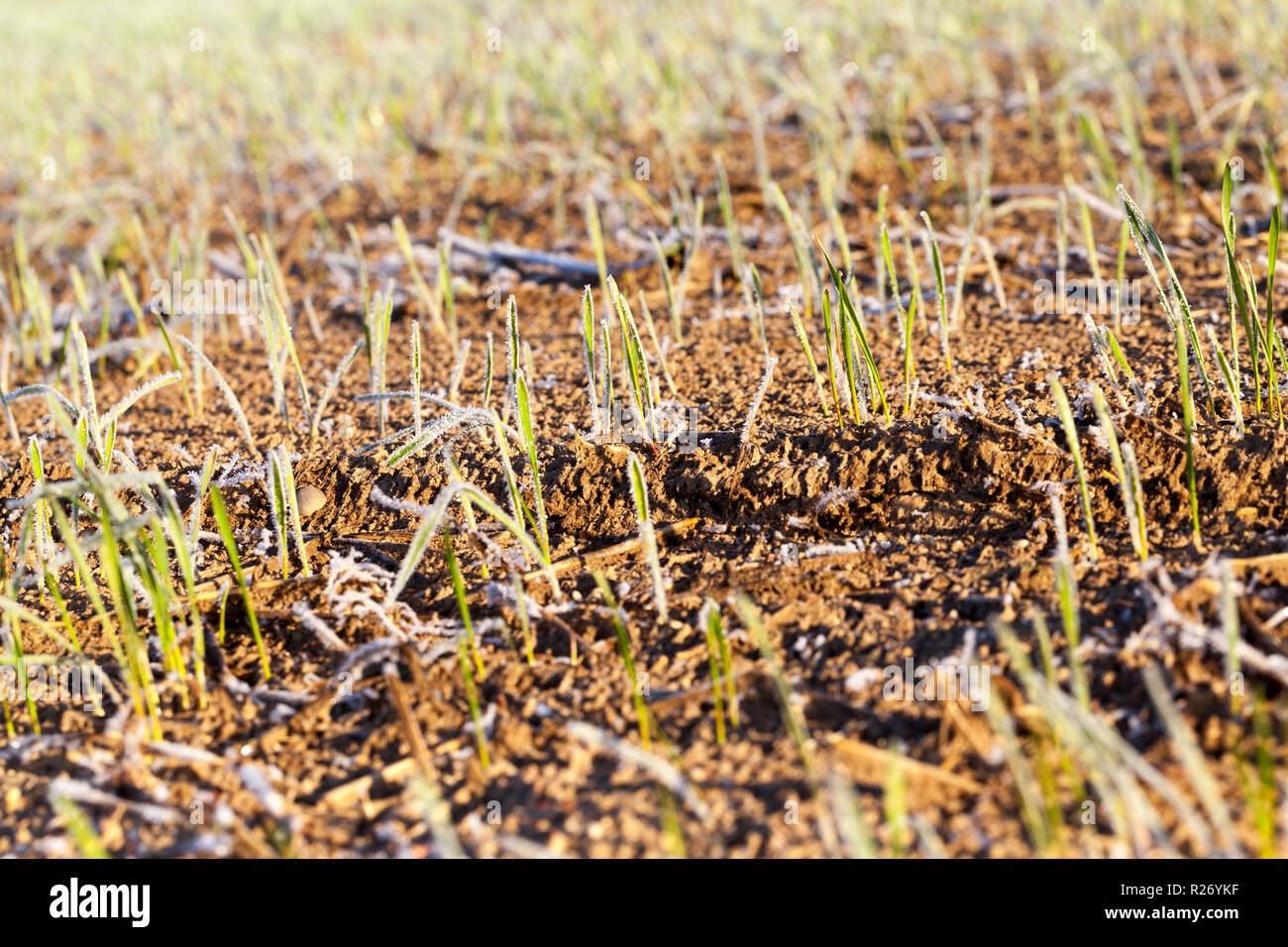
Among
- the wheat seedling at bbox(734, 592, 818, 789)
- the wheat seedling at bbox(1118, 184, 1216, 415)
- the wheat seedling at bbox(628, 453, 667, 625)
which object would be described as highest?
the wheat seedling at bbox(1118, 184, 1216, 415)

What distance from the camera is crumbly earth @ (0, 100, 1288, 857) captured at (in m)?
1.12

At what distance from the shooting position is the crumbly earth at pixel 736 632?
1123mm

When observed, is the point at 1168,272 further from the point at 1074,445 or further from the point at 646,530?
the point at 646,530

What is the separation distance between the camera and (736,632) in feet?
4.54

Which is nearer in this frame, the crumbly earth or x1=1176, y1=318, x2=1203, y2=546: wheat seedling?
the crumbly earth

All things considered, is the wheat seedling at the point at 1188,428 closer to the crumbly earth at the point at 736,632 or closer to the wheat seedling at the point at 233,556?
the crumbly earth at the point at 736,632

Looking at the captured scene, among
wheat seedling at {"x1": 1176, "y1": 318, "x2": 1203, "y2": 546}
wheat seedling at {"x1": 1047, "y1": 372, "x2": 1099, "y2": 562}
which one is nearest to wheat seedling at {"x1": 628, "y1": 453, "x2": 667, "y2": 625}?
wheat seedling at {"x1": 1047, "y1": 372, "x2": 1099, "y2": 562}

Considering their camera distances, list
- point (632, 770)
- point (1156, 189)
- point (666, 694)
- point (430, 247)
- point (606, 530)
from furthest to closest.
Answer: point (430, 247) → point (1156, 189) → point (606, 530) → point (666, 694) → point (632, 770)

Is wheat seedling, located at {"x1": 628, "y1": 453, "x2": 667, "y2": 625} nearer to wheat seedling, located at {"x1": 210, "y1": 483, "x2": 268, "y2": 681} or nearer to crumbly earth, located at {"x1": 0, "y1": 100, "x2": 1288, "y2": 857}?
crumbly earth, located at {"x1": 0, "y1": 100, "x2": 1288, "y2": 857}

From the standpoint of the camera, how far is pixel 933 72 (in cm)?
379
